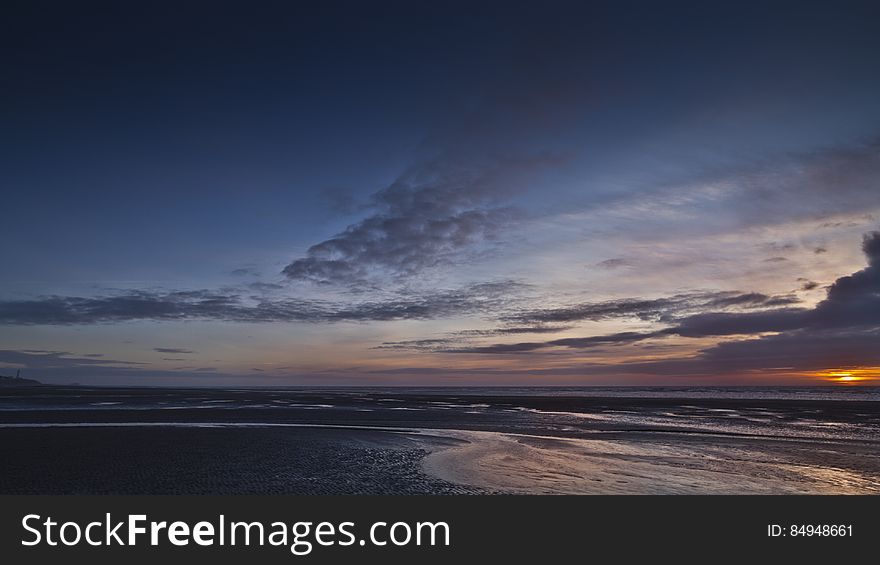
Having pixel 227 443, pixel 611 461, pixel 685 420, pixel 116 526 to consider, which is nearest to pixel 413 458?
pixel 611 461

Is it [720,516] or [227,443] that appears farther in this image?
[227,443]

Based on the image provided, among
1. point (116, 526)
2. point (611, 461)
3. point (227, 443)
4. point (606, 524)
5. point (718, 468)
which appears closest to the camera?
point (116, 526)

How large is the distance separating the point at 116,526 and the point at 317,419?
33.9 metres

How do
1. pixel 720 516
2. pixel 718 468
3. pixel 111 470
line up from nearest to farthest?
pixel 720 516, pixel 111 470, pixel 718 468

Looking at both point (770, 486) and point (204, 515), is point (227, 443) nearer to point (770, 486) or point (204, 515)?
point (204, 515)

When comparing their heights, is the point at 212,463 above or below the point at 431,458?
above

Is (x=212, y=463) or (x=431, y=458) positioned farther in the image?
(x=431, y=458)

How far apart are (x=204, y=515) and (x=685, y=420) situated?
4208 centimetres

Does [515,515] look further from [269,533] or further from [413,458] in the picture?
[413,458]

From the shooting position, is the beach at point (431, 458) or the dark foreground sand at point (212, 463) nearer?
the dark foreground sand at point (212, 463)

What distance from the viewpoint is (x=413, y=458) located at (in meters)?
23.4

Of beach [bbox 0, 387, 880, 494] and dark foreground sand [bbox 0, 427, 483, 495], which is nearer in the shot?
dark foreground sand [bbox 0, 427, 483, 495]

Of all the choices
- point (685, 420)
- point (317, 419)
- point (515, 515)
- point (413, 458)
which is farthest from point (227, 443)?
point (685, 420)

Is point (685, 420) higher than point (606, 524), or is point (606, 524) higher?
point (606, 524)
